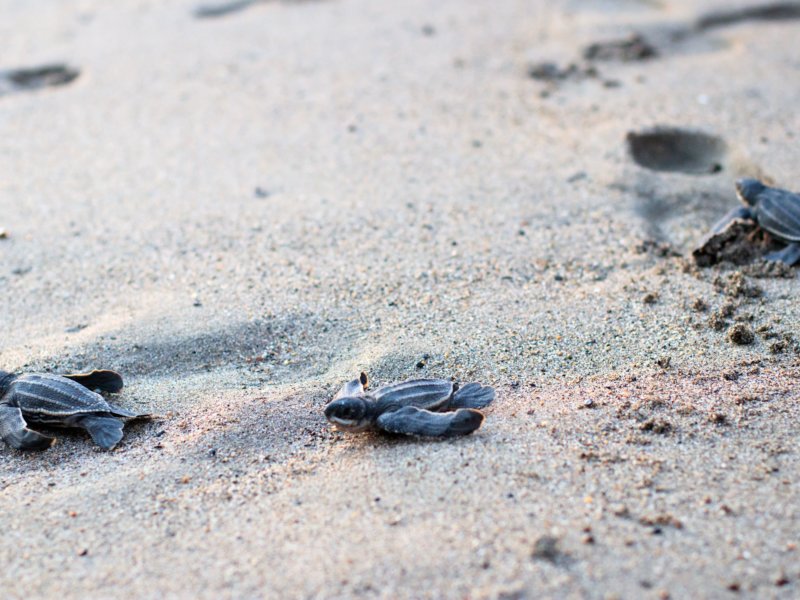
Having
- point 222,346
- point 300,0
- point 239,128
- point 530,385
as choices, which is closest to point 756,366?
point 530,385

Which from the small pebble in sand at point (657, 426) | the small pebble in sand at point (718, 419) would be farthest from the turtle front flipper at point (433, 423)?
the small pebble in sand at point (718, 419)

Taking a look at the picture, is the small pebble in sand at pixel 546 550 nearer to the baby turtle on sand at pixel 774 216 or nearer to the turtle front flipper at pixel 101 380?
the turtle front flipper at pixel 101 380

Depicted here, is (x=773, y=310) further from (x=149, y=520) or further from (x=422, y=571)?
(x=149, y=520)

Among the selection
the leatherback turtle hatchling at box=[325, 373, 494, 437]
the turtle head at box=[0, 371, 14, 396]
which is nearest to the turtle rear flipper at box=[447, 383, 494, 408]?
the leatherback turtle hatchling at box=[325, 373, 494, 437]

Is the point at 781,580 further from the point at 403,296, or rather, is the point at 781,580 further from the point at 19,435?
the point at 19,435

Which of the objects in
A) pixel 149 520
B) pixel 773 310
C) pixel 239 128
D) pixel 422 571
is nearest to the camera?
pixel 422 571

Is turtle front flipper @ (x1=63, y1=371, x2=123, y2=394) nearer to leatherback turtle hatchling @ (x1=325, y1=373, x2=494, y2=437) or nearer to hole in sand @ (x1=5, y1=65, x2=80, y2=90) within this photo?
leatherback turtle hatchling @ (x1=325, y1=373, x2=494, y2=437)
